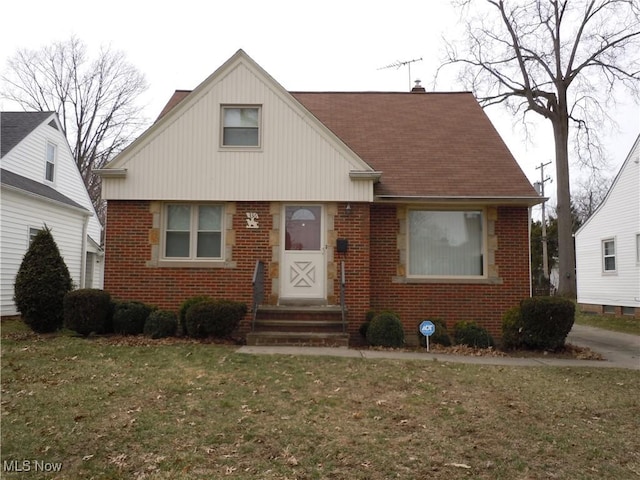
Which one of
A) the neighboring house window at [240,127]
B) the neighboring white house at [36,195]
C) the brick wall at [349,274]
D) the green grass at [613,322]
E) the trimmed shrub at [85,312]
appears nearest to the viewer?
the trimmed shrub at [85,312]

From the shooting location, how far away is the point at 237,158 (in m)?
11.3

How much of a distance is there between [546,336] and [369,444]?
6378 millimetres

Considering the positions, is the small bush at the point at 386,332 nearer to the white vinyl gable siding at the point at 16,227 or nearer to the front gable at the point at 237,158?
the front gable at the point at 237,158

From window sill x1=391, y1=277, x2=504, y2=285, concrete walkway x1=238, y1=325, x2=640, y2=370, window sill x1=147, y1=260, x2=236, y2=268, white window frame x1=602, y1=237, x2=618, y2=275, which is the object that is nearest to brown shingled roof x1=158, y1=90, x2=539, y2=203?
window sill x1=391, y1=277, x2=504, y2=285

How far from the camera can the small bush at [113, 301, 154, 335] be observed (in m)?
9.98

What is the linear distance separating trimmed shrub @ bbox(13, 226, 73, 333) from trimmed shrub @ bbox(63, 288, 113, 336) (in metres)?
0.61

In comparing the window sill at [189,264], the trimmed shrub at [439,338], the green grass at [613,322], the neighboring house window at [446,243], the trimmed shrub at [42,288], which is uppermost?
the neighboring house window at [446,243]

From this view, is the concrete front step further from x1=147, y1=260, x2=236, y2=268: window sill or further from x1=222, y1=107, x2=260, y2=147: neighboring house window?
x1=222, y1=107, x2=260, y2=147: neighboring house window

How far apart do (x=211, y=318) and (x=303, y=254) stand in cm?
260

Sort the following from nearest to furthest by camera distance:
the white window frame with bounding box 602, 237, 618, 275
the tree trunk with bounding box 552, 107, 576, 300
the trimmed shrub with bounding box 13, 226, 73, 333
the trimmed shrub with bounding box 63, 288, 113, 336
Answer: the trimmed shrub with bounding box 63, 288, 113, 336 → the trimmed shrub with bounding box 13, 226, 73, 333 → the white window frame with bounding box 602, 237, 618, 275 → the tree trunk with bounding box 552, 107, 576, 300

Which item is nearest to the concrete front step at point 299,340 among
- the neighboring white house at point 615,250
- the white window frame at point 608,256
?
the neighboring white house at point 615,250

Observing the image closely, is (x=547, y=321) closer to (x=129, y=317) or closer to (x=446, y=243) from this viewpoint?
(x=446, y=243)

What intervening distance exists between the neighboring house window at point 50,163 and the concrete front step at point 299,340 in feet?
44.0

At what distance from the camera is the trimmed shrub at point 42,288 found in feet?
33.6
